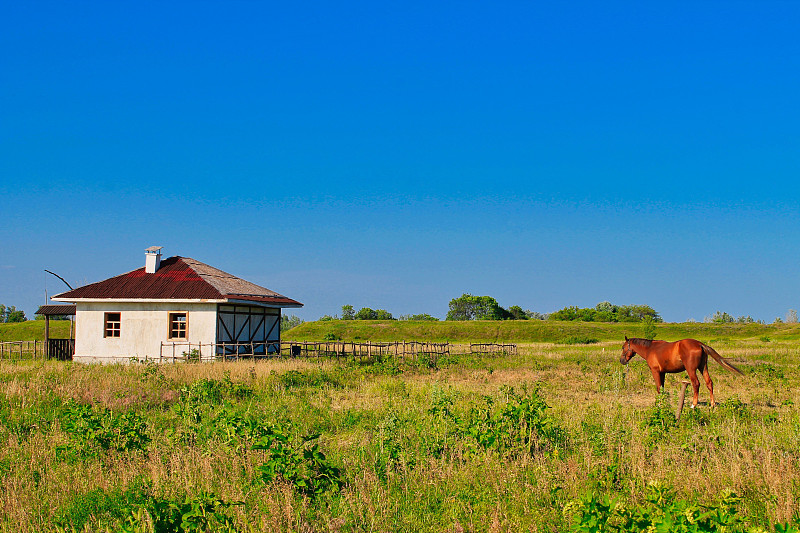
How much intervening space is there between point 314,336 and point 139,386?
44139 millimetres

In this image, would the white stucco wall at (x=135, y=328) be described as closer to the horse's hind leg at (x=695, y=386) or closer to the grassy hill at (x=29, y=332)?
the horse's hind leg at (x=695, y=386)

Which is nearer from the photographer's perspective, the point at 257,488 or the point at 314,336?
the point at 257,488

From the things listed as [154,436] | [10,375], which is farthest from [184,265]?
[154,436]

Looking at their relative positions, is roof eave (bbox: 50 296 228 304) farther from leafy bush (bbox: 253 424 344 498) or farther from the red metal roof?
leafy bush (bbox: 253 424 344 498)

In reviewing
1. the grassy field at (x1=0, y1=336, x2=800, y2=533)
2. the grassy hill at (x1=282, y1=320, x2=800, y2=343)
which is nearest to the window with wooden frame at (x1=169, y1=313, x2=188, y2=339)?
the grassy field at (x1=0, y1=336, x2=800, y2=533)

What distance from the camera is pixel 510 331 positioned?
194 feet

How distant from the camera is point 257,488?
17.9 feet

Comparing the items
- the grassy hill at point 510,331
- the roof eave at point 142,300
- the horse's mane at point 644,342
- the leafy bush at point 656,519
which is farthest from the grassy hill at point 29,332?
the leafy bush at point 656,519

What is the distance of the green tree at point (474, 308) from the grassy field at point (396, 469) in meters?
82.0

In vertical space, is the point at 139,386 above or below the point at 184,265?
below

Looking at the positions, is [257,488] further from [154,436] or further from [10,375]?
[10,375]

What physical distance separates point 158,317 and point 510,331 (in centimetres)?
4214

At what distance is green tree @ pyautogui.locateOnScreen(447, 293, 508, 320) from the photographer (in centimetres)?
9256

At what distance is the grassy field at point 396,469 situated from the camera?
463 cm
